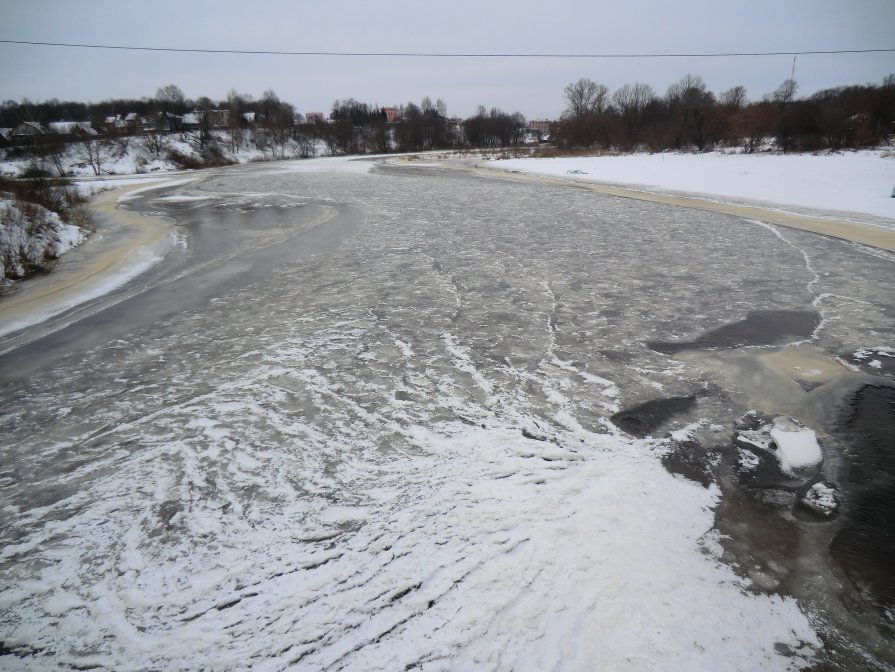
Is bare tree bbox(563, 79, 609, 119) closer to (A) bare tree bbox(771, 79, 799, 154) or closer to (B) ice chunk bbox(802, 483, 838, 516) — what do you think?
(A) bare tree bbox(771, 79, 799, 154)

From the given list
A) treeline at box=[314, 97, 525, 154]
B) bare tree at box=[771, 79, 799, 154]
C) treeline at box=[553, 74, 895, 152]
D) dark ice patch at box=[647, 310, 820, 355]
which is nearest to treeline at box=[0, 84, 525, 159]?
treeline at box=[314, 97, 525, 154]

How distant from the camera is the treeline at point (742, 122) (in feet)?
105

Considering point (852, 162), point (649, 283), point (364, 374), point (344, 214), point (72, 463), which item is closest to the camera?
point (72, 463)

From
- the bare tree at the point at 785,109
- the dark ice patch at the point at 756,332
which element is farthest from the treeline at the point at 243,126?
the dark ice patch at the point at 756,332

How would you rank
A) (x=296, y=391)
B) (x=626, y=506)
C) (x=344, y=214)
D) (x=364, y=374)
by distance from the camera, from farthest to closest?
1. (x=344, y=214)
2. (x=364, y=374)
3. (x=296, y=391)
4. (x=626, y=506)

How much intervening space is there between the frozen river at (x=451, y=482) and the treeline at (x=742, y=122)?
3517cm

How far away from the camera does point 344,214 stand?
13492mm

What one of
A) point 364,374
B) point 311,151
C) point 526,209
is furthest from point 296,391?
point 311,151

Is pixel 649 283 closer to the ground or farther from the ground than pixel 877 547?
farther from the ground

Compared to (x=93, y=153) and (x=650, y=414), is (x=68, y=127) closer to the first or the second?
(x=93, y=153)

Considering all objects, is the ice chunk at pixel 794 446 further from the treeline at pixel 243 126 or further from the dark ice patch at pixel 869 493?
the treeline at pixel 243 126

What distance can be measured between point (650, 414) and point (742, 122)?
149ft

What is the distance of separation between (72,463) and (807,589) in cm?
478

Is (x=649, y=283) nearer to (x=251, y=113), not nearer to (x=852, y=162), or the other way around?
(x=852, y=162)
